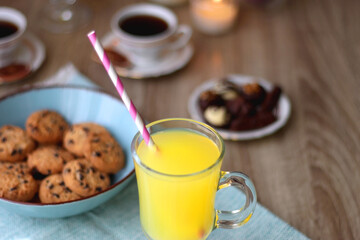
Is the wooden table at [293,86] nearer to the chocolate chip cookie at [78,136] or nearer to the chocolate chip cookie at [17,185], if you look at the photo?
the chocolate chip cookie at [78,136]

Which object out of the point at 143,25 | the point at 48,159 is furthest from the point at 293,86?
the point at 48,159

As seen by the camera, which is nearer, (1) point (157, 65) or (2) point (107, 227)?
(2) point (107, 227)

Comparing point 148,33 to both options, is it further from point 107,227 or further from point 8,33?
point 107,227

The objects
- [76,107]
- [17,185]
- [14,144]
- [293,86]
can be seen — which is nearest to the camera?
[17,185]

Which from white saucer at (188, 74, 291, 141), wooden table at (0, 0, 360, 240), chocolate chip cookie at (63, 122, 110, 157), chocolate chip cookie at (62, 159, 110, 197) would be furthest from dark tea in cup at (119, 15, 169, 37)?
chocolate chip cookie at (62, 159, 110, 197)

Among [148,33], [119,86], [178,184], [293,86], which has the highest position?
[119,86]
